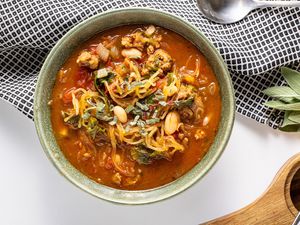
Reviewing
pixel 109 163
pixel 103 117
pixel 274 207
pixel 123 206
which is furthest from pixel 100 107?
pixel 274 207

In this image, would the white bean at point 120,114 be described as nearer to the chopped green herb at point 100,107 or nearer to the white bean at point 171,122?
the chopped green herb at point 100,107

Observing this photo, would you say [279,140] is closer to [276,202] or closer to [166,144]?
[276,202]

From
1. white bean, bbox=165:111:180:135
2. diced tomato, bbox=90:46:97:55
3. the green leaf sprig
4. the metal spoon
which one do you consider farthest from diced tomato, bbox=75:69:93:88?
the green leaf sprig

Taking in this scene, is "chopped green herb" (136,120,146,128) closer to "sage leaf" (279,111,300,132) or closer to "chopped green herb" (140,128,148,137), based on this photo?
"chopped green herb" (140,128,148,137)

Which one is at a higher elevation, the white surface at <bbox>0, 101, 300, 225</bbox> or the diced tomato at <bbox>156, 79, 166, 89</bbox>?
the diced tomato at <bbox>156, 79, 166, 89</bbox>

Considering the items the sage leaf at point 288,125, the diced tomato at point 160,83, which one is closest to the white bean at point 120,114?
the diced tomato at point 160,83

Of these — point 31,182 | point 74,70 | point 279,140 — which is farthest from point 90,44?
point 279,140

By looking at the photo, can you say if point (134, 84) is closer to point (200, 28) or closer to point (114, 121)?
point (114, 121)
